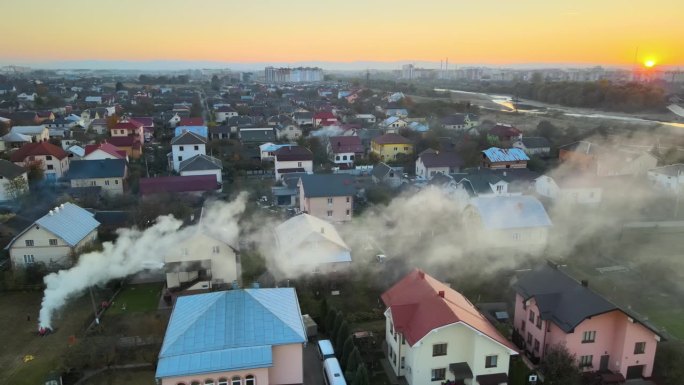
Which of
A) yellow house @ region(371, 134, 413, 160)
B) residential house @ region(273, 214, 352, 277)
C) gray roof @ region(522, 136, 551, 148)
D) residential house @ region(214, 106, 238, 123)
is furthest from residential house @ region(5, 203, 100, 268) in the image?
residential house @ region(214, 106, 238, 123)

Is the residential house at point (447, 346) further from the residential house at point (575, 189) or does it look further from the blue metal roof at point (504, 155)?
the blue metal roof at point (504, 155)

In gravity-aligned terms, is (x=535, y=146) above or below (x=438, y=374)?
above

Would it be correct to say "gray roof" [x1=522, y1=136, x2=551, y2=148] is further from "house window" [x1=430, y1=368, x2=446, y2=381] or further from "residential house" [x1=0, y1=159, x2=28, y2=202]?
"residential house" [x1=0, y1=159, x2=28, y2=202]

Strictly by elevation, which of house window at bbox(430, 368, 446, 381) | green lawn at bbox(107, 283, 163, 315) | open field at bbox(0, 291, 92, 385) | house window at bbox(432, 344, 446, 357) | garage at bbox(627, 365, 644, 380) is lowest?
open field at bbox(0, 291, 92, 385)

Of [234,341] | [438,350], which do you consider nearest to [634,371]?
[438,350]

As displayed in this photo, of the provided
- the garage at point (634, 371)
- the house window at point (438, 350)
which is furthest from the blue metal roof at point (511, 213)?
the house window at point (438, 350)

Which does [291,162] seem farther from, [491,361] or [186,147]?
[491,361]
